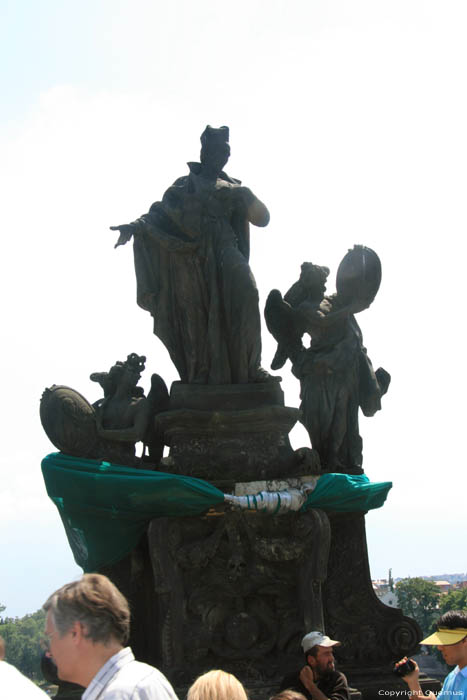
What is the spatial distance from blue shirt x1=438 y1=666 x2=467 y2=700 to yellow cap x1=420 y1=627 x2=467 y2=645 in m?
0.18

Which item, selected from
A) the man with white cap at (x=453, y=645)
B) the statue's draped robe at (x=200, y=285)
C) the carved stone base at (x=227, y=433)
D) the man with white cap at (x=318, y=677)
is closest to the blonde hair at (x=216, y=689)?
the man with white cap at (x=453, y=645)

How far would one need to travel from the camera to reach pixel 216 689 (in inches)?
155

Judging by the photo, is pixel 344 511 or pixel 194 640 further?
pixel 344 511

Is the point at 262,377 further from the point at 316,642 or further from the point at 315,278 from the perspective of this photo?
the point at 316,642

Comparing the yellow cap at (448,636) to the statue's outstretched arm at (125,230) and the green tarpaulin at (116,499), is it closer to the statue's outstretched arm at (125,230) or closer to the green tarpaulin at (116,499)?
the green tarpaulin at (116,499)

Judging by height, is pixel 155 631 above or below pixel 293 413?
below

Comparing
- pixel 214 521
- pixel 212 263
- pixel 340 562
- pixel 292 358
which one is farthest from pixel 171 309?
pixel 340 562

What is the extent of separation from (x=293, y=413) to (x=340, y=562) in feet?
5.22

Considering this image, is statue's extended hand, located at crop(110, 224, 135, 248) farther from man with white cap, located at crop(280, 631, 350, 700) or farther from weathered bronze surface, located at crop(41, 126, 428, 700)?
man with white cap, located at crop(280, 631, 350, 700)

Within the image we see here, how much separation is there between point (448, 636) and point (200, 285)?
5.09 m

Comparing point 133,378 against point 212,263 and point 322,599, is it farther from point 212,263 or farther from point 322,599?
point 322,599

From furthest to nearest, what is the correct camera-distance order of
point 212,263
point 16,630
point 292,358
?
point 16,630
point 292,358
point 212,263

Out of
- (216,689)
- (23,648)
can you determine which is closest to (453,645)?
(216,689)

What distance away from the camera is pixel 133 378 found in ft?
31.4
